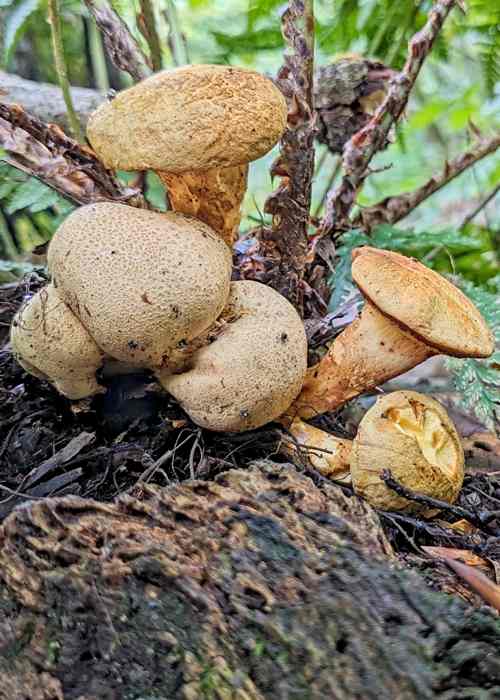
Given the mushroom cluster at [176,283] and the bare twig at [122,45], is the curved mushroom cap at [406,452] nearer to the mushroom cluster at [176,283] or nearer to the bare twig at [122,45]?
the mushroom cluster at [176,283]

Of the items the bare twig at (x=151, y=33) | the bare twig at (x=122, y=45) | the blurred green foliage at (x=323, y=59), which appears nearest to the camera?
the bare twig at (x=122, y=45)

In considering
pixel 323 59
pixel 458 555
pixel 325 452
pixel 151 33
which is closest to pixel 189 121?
pixel 325 452

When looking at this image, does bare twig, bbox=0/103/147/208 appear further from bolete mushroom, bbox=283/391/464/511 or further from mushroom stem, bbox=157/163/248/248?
bolete mushroom, bbox=283/391/464/511

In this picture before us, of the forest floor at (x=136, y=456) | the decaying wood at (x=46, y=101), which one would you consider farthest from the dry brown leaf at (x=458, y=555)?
the decaying wood at (x=46, y=101)

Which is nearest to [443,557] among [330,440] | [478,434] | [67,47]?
[330,440]

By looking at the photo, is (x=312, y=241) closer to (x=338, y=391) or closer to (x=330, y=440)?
(x=338, y=391)

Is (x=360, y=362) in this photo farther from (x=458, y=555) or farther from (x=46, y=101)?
(x=46, y=101)
